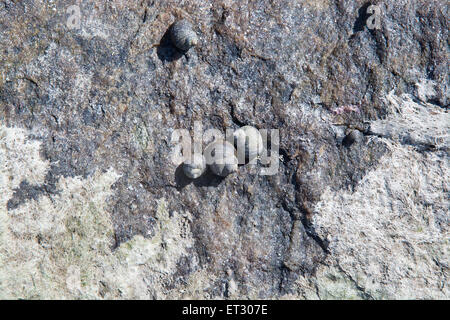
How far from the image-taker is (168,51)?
4008 mm

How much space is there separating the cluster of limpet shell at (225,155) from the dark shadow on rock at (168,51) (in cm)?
81

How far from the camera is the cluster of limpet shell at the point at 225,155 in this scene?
3717 millimetres

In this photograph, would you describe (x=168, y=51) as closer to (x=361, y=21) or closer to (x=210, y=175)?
(x=210, y=175)

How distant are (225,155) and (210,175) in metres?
0.29

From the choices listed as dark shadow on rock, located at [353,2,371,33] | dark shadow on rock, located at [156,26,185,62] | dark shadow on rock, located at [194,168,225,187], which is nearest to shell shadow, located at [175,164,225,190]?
dark shadow on rock, located at [194,168,225,187]

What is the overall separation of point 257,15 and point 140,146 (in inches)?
59.2

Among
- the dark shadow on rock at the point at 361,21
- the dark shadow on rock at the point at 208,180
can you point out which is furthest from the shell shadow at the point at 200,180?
the dark shadow on rock at the point at 361,21

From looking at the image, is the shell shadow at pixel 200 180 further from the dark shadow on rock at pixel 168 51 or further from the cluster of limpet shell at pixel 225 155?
the dark shadow on rock at pixel 168 51

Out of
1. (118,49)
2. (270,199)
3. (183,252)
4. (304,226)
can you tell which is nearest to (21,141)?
(118,49)

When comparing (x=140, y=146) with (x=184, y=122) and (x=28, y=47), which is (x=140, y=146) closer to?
(x=184, y=122)

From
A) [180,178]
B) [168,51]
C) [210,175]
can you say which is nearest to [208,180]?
[210,175]

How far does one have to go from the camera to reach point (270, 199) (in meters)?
3.91

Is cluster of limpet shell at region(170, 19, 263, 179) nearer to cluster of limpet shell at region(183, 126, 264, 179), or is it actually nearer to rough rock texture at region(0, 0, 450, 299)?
cluster of limpet shell at region(183, 126, 264, 179)

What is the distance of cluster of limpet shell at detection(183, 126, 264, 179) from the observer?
3717 millimetres
